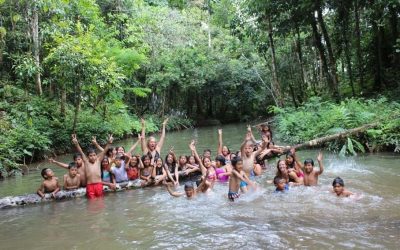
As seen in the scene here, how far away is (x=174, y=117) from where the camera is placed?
109 ft

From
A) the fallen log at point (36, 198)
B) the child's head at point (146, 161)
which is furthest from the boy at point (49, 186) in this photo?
the child's head at point (146, 161)

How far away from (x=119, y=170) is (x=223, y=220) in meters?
4.48

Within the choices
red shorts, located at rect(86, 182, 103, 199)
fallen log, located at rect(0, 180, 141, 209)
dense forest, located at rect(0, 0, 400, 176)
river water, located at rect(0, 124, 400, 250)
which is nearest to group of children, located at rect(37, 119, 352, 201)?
red shorts, located at rect(86, 182, 103, 199)

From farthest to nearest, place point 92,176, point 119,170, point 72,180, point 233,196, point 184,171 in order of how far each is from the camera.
→ point 184,171
point 119,170
point 72,180
point 92,176
point 233,196

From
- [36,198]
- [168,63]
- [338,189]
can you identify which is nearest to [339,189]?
[338,189]

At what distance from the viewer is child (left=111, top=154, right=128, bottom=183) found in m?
10.9

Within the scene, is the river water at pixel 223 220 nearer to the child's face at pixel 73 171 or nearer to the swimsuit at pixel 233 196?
the swimsuit at pixel 233 196

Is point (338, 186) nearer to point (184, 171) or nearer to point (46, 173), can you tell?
point (184, 171)

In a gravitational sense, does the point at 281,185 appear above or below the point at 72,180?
below

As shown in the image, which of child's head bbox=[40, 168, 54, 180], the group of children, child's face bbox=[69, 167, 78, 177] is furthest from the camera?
child's face bbox=[69, 167, 78, 177]

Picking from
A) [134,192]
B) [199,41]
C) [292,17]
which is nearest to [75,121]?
[134,192]

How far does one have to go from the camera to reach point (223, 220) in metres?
7.39

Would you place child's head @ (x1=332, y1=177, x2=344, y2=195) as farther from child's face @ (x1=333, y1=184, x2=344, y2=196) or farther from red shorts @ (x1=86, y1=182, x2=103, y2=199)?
Result: red shorts @ (x1=86, y1=182, x2=103, y2=199)

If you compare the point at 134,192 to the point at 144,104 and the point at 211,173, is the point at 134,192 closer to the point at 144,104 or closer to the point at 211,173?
the point at 211,173
